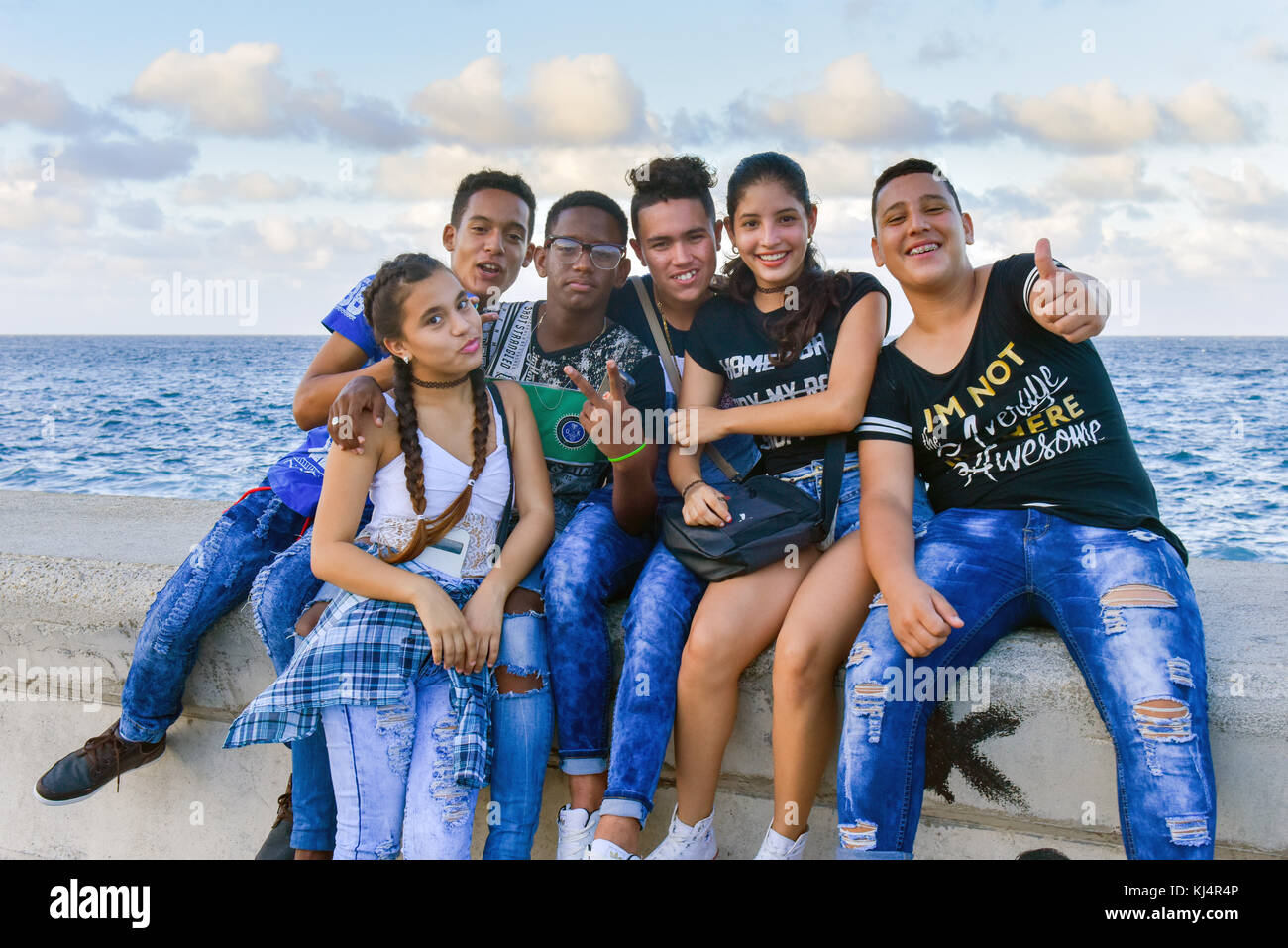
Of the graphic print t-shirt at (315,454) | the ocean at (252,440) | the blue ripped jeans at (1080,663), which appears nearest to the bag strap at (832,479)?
the blue ripped jeans at (1080,663)

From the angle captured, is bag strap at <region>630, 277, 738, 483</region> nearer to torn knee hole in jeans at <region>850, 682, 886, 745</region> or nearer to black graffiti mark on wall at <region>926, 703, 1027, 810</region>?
torn knee hole in jeans at <region>850, 682, 886, 745</region>

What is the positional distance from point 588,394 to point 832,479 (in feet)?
2.46

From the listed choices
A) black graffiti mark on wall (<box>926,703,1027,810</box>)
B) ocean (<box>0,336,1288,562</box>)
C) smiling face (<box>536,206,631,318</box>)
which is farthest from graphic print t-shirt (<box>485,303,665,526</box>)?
ocean (<box>0,336,1288,562</box>)

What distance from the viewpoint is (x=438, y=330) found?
265cm

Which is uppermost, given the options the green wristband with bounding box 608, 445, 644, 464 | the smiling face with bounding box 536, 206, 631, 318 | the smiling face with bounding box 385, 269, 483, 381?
the smiling face with bounding box 536, 206, 631, 318

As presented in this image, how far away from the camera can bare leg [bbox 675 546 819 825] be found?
2375 millimetres

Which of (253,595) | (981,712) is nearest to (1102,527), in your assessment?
(981,712)

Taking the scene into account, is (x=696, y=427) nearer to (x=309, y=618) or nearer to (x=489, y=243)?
(x=489, y=243)

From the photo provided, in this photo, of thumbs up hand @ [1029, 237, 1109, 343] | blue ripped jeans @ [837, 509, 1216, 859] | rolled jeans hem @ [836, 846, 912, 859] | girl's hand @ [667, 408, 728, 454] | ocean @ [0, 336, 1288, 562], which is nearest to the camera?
blue ripped jeans @ [837, 509, 1216, 859]

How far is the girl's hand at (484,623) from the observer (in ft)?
7.87

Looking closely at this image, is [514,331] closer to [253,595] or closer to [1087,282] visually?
[253,595]

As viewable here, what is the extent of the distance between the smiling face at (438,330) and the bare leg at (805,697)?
46.4 inches

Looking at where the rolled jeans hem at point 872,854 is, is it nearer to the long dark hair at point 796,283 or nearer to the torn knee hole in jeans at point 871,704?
the torn knee hole in jeans at point 871,704

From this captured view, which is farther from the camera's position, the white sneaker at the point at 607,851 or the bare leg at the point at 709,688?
the bare leg at the point at 709,688
